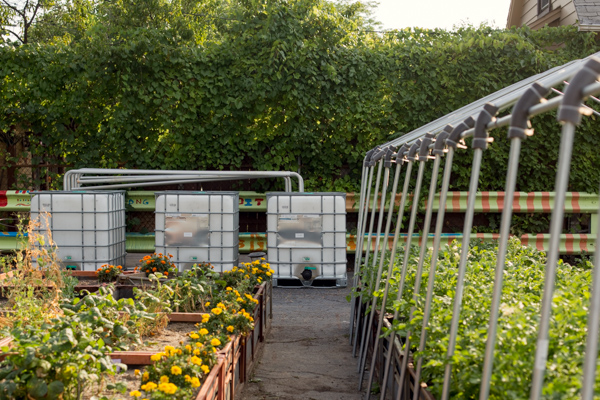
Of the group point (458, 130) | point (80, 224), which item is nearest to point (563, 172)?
point (458, 130)

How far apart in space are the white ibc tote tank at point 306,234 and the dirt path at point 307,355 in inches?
21.2

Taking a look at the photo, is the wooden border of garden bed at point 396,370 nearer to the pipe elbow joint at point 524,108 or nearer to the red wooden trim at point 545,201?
the pipe elbow joint at point 524,108

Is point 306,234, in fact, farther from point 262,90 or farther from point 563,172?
point 563,172

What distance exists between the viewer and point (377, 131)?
440 inches

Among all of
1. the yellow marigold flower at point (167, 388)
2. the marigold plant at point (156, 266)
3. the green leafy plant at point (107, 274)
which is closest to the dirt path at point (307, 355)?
the marigold plant at point (156, 266)

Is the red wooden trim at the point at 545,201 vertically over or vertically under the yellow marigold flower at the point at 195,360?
over

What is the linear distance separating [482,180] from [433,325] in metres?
8.37

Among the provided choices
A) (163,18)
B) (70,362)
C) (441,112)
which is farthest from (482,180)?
(163,18)

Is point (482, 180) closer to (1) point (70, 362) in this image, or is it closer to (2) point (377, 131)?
(2) point (377, 131)

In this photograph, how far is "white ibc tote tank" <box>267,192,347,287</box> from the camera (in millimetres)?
9539

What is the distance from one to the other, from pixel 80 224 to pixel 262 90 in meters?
3.88

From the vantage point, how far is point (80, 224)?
30.7 feet

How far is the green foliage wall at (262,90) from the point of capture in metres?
11.0

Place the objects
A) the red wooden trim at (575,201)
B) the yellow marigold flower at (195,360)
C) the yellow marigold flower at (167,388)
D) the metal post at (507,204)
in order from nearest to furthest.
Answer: the metal post at (507,204) < the yellow marigold flower at (167,388) < the yellow marigold flower at (195,360) < the red wooden trim at (575,201)
